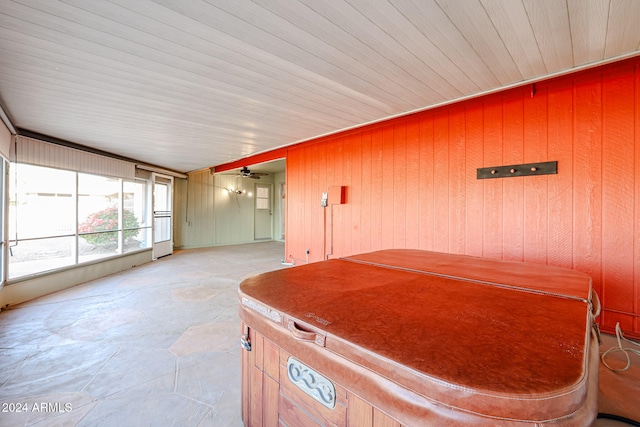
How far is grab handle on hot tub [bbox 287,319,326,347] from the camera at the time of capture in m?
0.78

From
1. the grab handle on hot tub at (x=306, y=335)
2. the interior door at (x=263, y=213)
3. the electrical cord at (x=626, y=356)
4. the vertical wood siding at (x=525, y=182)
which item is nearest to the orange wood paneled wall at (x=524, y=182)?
the vertical wood siding at (x=525, y=182)

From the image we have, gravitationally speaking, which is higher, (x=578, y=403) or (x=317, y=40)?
(x=317, y=40)

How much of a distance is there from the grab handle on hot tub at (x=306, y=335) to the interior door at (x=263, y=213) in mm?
8860

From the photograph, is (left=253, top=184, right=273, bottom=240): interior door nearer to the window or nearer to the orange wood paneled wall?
the window

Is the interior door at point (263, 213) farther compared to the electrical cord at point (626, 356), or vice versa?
the interior door at point (263, 213)

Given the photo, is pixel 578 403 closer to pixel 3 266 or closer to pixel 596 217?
pixel 596 217

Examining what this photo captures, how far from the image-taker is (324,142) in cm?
471

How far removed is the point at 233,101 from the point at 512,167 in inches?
119

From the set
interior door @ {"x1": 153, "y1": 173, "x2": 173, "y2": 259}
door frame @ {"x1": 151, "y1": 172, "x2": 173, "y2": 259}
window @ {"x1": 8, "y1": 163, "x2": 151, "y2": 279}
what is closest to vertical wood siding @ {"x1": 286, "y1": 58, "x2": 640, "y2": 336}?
window @ {"x1": 8, "y1": 163, "x2": 151, "y2": 279}

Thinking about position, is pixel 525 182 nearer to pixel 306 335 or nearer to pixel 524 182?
pixel 524 182

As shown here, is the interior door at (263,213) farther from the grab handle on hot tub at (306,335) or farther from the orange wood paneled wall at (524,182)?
the grab handle on hot tub at (306,335)

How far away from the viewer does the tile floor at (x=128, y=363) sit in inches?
62.3

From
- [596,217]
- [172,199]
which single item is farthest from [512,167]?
[172,199]

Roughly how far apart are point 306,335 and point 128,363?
6.91 ft
